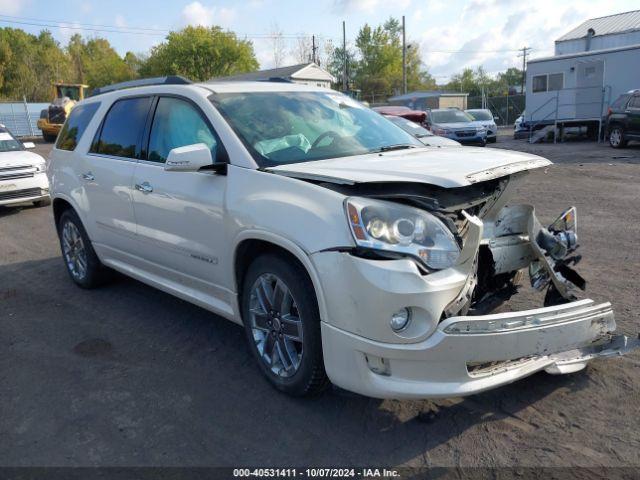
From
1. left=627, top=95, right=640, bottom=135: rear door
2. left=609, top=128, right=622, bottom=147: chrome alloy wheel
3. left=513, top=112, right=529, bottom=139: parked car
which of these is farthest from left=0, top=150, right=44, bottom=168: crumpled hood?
left=513, top=112, right=529, bottom=139: parked car

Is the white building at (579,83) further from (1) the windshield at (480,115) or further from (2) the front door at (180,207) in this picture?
(2) the front door at (180,207)

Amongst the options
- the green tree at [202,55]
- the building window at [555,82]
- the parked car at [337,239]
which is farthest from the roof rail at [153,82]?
the green tree at [202,55]

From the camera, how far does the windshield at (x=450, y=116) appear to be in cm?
2167

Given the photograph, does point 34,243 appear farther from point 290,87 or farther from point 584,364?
point 584,364

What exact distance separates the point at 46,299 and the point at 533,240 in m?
4.51

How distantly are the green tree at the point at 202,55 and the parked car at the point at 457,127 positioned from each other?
121 feet

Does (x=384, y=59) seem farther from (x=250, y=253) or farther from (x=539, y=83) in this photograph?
(x=250, y=253)

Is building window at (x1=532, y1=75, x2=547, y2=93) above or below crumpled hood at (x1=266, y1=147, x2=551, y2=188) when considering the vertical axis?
above

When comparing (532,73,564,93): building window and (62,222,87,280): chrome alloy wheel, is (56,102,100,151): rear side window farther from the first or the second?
(532,73,564,93): building window

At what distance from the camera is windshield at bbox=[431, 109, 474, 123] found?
2167cm

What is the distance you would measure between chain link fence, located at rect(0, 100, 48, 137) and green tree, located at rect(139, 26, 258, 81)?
1670 centimetres

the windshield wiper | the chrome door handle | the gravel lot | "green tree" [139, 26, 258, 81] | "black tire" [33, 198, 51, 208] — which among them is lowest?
the gravel lot

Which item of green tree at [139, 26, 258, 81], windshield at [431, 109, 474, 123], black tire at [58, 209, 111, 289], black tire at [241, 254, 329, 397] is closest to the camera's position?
black tire at [241, 254, 329, 397]

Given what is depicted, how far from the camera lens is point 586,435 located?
9.52 feet
